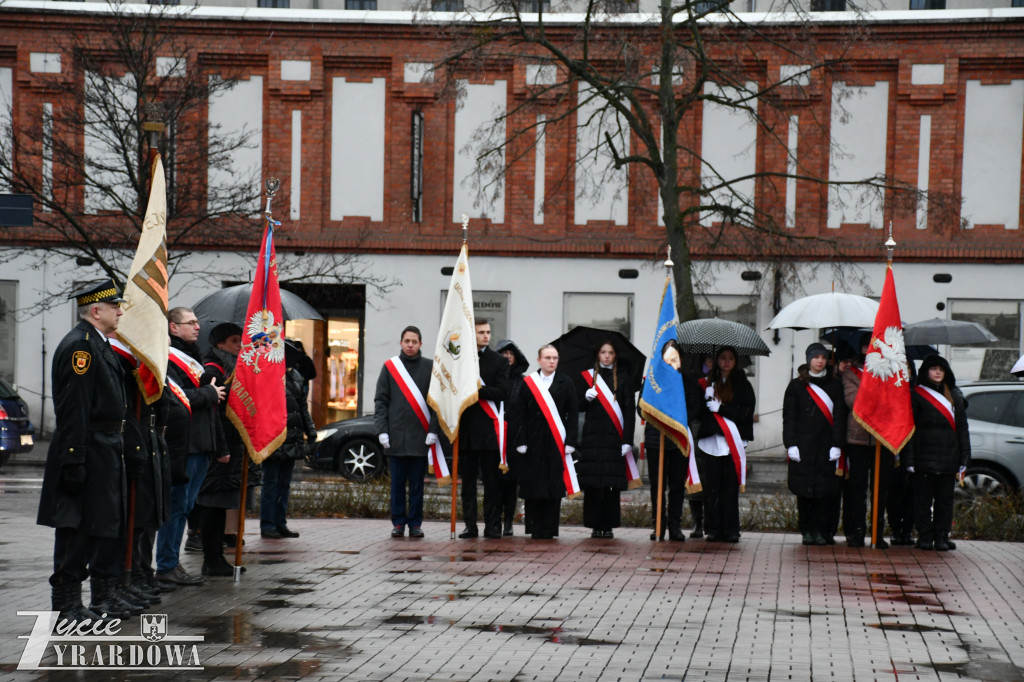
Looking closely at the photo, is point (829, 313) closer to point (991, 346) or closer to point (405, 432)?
point (405, 432)

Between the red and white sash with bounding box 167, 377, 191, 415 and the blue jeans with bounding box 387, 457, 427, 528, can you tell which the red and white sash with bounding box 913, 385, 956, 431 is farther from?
the red and white sash with bounding box 167, 377, 191, 415

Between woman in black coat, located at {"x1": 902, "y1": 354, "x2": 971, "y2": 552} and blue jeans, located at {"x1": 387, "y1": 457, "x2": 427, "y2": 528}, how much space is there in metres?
4.90

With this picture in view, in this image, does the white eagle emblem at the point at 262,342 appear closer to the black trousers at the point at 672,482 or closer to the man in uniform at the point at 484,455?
the man in uniform at the point at 484,455

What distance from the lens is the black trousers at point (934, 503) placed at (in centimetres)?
1344

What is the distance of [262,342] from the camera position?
10578 mm

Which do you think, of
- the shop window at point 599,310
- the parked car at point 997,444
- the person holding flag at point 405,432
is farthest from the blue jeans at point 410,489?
the shop window at point 599,310

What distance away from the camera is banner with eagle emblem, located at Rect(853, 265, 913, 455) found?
13.4 meters

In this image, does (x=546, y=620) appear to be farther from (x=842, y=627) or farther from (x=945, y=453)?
(x=945, y=453)

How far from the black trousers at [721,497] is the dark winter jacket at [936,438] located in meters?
1.73

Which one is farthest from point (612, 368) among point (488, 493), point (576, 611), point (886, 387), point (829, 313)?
point (576, 611)

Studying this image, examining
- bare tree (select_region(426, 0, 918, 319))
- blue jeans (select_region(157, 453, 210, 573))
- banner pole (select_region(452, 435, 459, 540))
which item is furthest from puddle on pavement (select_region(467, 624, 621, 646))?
bare tree (select_region(426, 0, 918, 319))

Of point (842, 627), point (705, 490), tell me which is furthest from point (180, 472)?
point (705, 490)

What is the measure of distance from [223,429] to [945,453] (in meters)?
7.21

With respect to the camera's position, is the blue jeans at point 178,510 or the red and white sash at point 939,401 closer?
the blue jeans at point 178,510
